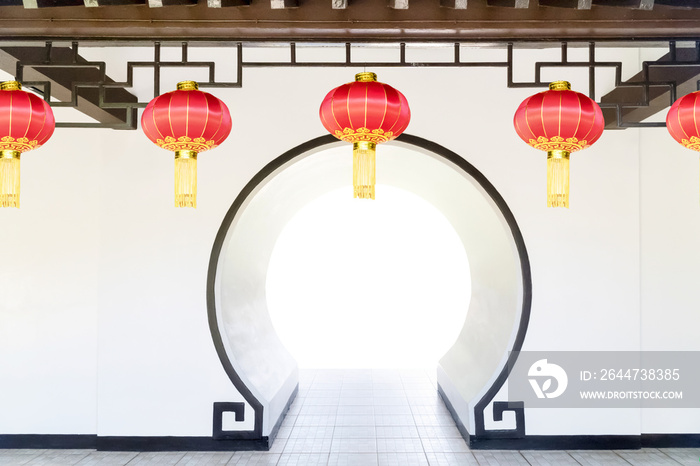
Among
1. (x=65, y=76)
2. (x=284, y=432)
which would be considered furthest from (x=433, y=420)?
(x=65, y=76)

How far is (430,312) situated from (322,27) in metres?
8.24

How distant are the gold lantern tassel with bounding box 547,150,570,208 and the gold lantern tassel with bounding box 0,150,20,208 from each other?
281cm

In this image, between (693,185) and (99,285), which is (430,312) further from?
(99,285)

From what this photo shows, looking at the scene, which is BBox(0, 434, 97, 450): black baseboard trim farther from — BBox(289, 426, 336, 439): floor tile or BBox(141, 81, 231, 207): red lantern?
BBox(141, 81, 231, 207): red lantern

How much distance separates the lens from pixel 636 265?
4.58 meters

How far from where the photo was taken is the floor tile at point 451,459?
423cm

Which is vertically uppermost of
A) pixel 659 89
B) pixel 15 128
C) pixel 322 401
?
pixel 659 89

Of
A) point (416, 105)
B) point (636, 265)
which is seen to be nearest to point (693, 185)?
point (636, 265)

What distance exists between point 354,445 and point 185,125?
121 inches

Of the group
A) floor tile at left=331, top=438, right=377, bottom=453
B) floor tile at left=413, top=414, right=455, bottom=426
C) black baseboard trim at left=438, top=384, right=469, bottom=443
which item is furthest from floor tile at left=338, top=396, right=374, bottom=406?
floor tile at left=331, top=438, right=377, bottom=453

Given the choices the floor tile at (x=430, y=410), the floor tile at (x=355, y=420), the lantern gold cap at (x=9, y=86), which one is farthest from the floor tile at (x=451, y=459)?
the lantern gold cap at (x=9, y=86)

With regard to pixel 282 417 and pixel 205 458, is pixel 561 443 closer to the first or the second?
pixel 282 417

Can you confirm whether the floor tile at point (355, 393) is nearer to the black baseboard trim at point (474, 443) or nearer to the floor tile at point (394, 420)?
the floor tile at point (394, 420)

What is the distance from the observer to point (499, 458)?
14.2 feet
